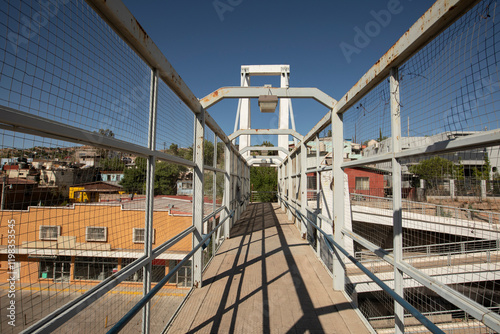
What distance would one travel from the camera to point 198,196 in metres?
3.07

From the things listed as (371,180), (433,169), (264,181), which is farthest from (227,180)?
(264,181)

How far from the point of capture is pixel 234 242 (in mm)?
5215

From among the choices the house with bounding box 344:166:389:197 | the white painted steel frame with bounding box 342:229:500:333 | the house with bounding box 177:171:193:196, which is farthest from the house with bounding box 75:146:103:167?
the house with bounding box 344:166:389:197

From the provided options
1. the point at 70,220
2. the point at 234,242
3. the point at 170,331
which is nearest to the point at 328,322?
the point at 170,331

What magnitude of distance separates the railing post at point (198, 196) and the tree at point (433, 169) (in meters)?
2.29

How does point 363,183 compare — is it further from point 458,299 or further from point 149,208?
point 149,208

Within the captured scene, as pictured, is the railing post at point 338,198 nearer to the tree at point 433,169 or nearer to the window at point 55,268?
the tree at point 433,169

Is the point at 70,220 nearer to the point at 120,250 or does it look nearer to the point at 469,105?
the point at 120,250

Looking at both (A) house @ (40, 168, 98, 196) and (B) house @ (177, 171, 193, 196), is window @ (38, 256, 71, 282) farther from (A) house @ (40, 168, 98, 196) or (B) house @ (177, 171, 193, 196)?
(B) house @ (177, 171, 193, 196)

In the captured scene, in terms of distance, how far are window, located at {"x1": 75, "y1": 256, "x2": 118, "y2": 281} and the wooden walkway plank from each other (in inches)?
44.1

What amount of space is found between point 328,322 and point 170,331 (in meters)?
1.45

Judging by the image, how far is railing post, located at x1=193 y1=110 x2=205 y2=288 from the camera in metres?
2.97

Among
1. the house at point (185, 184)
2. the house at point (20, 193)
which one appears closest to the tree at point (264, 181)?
the house at point (185, 184)

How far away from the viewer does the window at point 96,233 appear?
128cm
